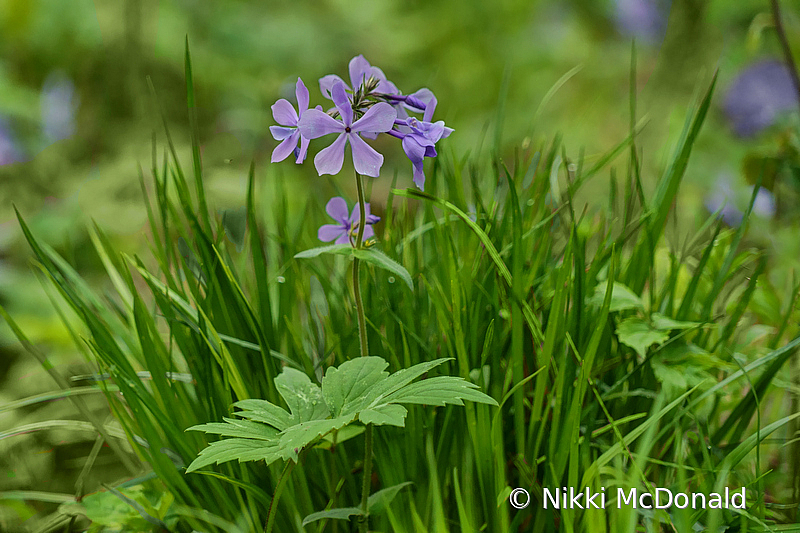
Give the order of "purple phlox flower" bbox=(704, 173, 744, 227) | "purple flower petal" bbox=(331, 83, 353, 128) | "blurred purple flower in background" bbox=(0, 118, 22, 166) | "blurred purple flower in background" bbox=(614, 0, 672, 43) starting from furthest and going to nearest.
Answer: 1. "blurred purple flower in background" bbox=(614, 0, 672, 43)
2. "blurred purple flower in background" bbox=(0, 118, 22, 166)
3. "purple phlox flower" bbox=(704, 173, 744, 227)
4. "purple flower petal" bbox=(331, 83, 353, 128)

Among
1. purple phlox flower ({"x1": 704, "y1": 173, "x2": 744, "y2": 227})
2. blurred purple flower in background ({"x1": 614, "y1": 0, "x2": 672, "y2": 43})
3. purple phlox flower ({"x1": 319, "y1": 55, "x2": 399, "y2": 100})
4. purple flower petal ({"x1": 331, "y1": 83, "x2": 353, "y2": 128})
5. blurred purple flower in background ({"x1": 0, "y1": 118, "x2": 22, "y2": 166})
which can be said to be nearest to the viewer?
purple flower petal ({"x1": 331, "y1": 83, "x2": 353, "y2": 128})

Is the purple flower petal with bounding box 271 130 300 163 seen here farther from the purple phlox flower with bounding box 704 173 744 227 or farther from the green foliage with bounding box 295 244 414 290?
the purple phlox flower with bounding box 704 173 744 227

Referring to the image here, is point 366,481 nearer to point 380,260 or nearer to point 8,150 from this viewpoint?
point 380,260

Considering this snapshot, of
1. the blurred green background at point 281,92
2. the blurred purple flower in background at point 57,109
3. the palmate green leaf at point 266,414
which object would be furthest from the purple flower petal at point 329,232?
the blurred purple flower in background at point 57,109

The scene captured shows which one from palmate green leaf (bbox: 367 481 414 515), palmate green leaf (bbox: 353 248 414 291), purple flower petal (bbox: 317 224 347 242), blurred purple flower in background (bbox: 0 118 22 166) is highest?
blurred purple flower in background (bbox: 0 118 22 166)

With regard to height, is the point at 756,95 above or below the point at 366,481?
above

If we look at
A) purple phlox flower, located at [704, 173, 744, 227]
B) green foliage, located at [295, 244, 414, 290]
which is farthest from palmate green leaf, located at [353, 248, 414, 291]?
purple phlox flower, located at [704, 173, 744, 227]

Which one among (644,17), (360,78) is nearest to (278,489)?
(360,78)

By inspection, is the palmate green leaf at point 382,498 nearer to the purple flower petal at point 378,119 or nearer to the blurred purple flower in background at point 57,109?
the purple flower petal at point 378,119
